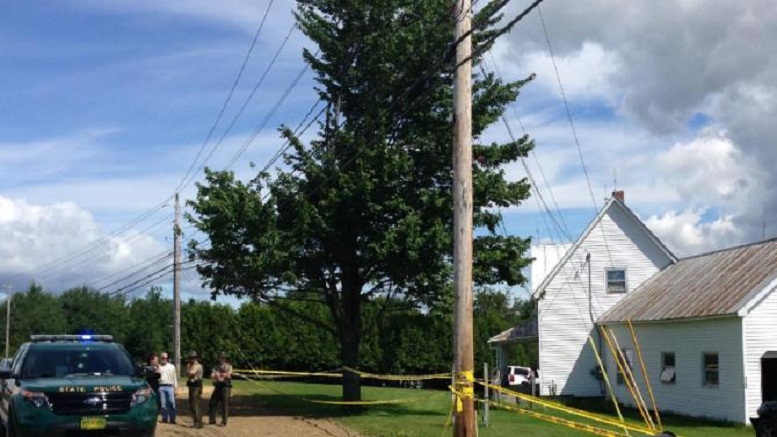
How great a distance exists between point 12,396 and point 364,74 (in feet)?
45.6

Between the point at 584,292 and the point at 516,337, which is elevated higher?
the point at 584,292

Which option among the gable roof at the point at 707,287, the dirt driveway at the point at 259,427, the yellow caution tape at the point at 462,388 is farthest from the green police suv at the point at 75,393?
A: the gable roof at the point at 707,287

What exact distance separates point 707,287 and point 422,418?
1060 centimetres

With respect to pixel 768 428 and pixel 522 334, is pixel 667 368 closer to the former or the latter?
pixel 522 334

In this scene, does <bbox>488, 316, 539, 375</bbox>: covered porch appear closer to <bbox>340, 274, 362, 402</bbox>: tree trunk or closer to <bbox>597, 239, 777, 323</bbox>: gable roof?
<bbox>597, 239, 777, 323</bbox>: gable roof

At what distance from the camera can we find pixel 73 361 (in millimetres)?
16016

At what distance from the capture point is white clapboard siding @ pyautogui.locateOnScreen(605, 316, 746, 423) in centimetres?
2592

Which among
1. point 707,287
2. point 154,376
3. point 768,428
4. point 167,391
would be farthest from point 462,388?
point 707,287

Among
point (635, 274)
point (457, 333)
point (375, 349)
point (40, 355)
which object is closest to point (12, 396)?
point (40, 355)

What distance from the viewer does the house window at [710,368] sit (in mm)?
27434

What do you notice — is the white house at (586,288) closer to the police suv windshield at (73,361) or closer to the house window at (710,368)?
the house window at (710,368)

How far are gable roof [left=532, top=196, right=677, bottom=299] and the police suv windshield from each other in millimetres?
23496

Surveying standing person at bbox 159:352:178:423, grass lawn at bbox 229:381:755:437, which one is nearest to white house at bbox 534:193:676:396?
grass lawn at bbox 229:381:755:437

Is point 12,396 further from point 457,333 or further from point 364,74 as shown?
point 364,74
